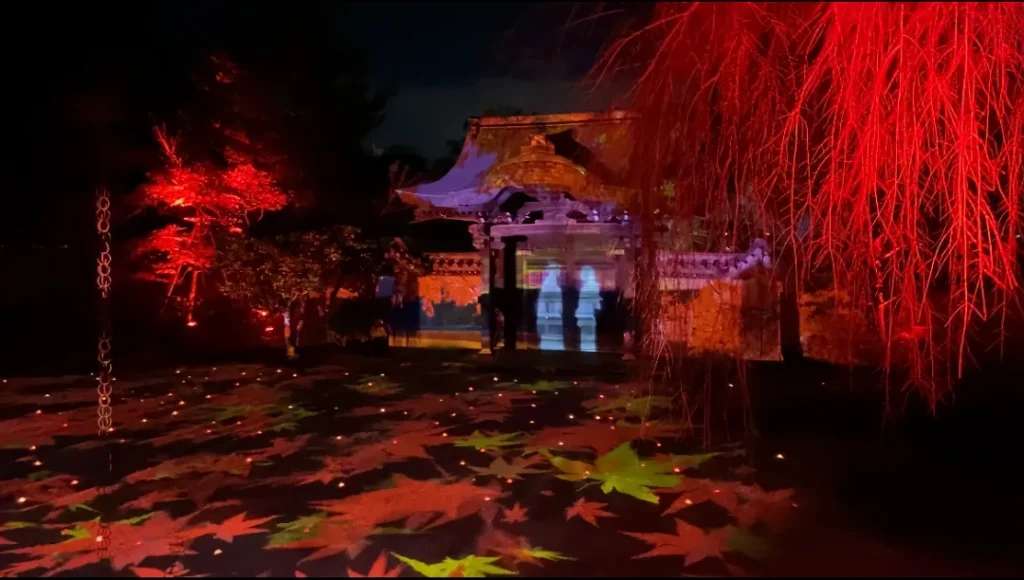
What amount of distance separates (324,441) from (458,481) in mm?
2030

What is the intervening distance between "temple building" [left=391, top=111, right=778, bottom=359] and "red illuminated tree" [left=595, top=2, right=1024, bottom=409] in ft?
20.8

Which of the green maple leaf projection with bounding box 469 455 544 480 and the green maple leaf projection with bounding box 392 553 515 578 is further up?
the green maple leaf projection with bounding box 469 455 544 480

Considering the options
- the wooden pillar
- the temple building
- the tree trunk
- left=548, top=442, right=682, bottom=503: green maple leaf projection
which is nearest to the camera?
left=548, top=442, right=682, bottom=503: green maple leaf projection

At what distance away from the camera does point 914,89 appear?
4.34 metres

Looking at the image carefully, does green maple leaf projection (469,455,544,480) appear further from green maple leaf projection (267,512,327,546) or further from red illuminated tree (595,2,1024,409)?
red illuminated tree (595,2,1024,409)

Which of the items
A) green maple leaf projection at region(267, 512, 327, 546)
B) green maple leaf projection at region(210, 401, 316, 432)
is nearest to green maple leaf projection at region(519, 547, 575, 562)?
green maple leaf projection at region(267, 512, 327, 546)

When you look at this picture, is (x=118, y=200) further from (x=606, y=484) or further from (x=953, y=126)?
(x=953, y=126)

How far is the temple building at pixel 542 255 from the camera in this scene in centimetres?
1202

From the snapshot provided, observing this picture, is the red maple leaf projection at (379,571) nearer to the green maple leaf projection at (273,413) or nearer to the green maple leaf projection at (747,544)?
the green maple leaf projection at (747,544)

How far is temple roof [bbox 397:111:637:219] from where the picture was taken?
1170cm

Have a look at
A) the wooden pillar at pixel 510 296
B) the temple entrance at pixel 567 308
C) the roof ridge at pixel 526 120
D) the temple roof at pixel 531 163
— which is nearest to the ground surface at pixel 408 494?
the temple roof at pixel 531 163

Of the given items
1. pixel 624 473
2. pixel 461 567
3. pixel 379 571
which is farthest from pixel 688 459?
pixel 379 571

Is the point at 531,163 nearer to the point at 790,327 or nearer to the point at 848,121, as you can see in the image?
the point at 790,327

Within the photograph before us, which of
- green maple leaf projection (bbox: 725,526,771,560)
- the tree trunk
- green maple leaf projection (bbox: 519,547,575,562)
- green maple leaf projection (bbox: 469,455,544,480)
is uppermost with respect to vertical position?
the tree trunk
